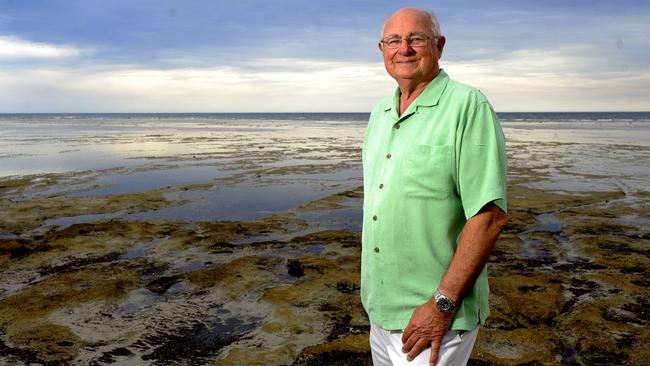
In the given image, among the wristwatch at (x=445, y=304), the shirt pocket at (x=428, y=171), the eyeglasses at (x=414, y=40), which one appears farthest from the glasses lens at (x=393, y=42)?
the wristwatch at (x=445, y=304)

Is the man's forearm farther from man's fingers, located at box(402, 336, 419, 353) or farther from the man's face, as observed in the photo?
the man's face

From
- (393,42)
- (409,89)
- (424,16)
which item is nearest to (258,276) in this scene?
(409,89)

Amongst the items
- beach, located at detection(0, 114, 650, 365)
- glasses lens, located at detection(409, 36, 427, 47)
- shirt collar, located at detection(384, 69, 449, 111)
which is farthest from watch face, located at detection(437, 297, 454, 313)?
beach, located at detection(0, 114, 650, 365)

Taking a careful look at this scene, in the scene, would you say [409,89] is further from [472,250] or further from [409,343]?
[409,343]

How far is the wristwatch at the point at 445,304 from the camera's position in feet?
7.62

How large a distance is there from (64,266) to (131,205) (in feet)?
16.2

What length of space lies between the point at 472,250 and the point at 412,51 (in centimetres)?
98

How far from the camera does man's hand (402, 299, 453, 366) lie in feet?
7.72

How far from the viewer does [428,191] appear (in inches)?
93.4

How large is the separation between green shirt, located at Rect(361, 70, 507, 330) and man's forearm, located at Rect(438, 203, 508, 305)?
5cm

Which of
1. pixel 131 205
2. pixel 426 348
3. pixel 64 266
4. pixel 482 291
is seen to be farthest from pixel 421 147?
pixel 131 205

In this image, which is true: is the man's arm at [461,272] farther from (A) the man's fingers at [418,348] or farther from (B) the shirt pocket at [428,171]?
(B) the shirt pocket at [428,171]

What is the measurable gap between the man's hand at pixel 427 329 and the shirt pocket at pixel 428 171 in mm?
499

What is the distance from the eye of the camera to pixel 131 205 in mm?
13039
